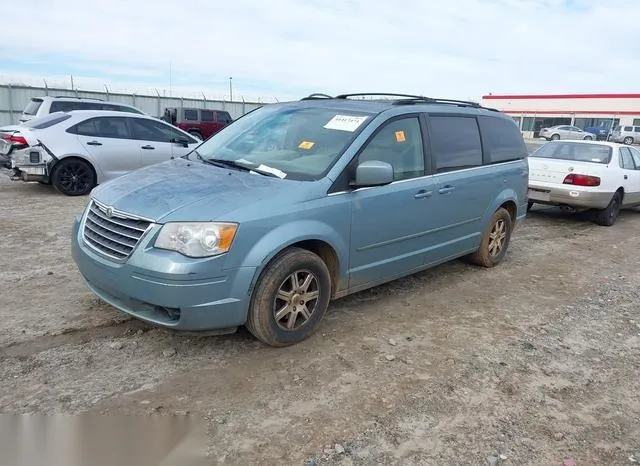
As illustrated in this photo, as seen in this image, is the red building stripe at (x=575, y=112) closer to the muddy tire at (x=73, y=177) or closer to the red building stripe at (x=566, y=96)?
the red building stripe at (x=566, y=96)

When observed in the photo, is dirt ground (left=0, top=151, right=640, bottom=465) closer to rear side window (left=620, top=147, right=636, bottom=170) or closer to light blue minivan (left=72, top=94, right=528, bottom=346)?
light blue minivan (left=72, top=94, right=528, bottom=346)

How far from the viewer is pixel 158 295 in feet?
10.8

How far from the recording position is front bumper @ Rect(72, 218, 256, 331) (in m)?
3.26

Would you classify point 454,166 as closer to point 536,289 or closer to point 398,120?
point 398,120

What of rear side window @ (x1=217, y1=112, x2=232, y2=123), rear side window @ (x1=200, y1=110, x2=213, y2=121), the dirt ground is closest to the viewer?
the dirt ground

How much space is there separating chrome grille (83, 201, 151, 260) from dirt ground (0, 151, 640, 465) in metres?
0.72

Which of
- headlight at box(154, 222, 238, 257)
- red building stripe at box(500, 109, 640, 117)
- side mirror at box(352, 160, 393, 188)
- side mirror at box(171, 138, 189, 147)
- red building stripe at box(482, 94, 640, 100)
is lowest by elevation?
headlight at box(154, 222, 238, 257)

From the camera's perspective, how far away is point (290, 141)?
4430 mm

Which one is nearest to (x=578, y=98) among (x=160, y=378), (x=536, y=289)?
(x=536, y=289)

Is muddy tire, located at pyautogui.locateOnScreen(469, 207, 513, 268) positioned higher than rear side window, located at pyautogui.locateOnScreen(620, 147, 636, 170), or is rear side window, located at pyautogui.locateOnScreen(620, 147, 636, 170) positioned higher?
rear side window, located at pyautogui.locateOnScreen(620, 147, 636, 170)

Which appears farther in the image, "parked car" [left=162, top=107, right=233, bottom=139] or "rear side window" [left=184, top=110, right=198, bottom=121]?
"rear side window" [left=184, top=110, right=198, bottom=121]

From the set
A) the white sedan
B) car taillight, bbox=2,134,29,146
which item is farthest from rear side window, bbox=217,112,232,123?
the white sedan

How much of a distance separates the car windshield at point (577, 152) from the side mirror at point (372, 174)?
264 inches

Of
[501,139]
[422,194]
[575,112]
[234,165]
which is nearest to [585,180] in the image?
[501,139]
